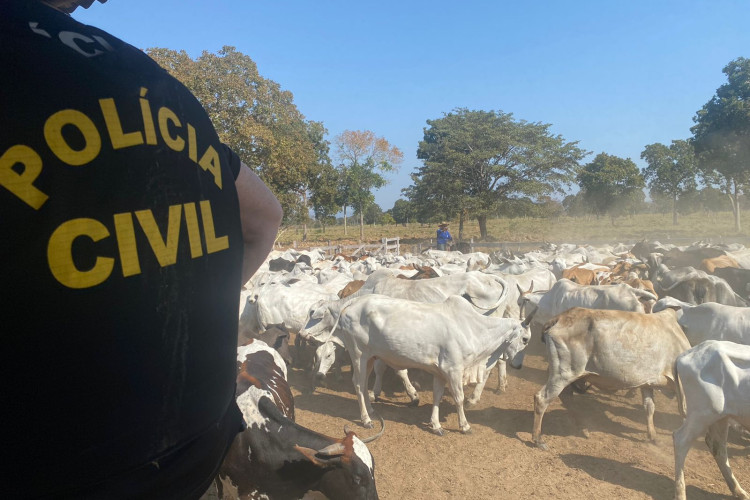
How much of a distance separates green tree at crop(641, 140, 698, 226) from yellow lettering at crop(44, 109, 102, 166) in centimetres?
4551

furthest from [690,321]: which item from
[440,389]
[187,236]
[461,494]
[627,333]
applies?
[187,236]

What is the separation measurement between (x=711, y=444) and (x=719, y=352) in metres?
1.11

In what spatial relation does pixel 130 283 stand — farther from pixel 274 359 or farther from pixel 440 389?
pixel 440 389

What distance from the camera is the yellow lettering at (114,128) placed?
0.86 meters

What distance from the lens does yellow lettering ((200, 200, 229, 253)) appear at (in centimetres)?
101

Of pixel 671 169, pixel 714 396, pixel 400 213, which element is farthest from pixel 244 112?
pixel 400 213

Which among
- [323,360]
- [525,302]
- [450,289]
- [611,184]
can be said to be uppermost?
[611,184]

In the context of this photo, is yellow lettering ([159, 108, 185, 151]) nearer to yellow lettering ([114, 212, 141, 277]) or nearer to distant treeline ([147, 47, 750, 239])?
yellow lettering ([114, 212, 141, 277])

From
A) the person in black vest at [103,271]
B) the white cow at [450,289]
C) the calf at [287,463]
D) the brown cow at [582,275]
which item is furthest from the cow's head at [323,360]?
the brown cow at [582,275]

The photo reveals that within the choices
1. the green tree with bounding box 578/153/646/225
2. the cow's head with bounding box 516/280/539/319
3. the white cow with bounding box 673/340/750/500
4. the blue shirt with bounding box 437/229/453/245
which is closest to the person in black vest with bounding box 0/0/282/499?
the white cow with bounding box 673/340/750/500

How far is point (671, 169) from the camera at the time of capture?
4050cm

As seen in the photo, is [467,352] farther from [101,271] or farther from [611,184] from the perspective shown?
[611,184]

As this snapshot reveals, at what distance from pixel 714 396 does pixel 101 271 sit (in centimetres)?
548

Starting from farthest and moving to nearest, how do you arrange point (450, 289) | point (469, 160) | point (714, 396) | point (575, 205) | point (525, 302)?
1. point (575, 205)
2. point (469, 160)
3. point (525, 302)
4. point (450, 289)
5. point (714, 396)
